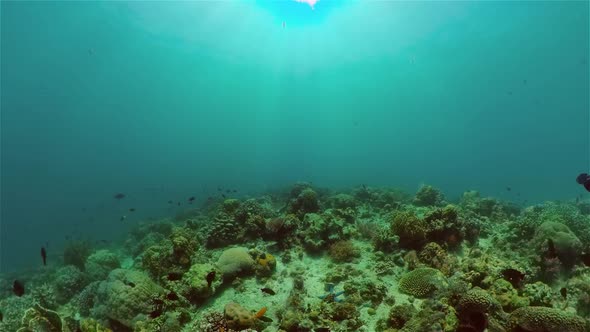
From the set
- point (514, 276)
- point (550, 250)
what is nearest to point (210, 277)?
point (514, 276)

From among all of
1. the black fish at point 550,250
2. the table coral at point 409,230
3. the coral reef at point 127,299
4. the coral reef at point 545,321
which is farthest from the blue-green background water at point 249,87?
the black fish at point 550,250

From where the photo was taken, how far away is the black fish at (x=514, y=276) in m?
8.48

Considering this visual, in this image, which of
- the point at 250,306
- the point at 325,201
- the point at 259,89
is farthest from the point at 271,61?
the point at 250,306

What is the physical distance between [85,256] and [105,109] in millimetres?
176563

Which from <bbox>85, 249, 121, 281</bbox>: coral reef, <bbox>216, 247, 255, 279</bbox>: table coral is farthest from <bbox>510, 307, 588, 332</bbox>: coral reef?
<bbox>85, 249, 121, 281</bbox>: coral reef

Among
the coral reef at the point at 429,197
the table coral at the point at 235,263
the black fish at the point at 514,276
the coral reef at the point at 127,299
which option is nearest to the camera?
the black fish at the point at 514,276

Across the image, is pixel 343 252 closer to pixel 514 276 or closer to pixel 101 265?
pixel 514 276

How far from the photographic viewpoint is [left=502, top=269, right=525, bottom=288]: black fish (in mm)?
8484

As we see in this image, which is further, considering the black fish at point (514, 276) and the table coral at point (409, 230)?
the table coral at point (409, 230)

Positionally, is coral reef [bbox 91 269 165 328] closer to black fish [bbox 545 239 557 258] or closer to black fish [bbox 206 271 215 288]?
black fish [bbox 206 271 215 288]

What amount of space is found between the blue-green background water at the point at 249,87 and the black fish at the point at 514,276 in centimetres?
4056

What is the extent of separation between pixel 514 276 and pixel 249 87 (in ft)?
609

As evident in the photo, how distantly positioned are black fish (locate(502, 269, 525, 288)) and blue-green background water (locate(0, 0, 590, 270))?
40.6 m

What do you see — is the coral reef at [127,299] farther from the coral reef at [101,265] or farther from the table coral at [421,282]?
the table coral at [421,282]
